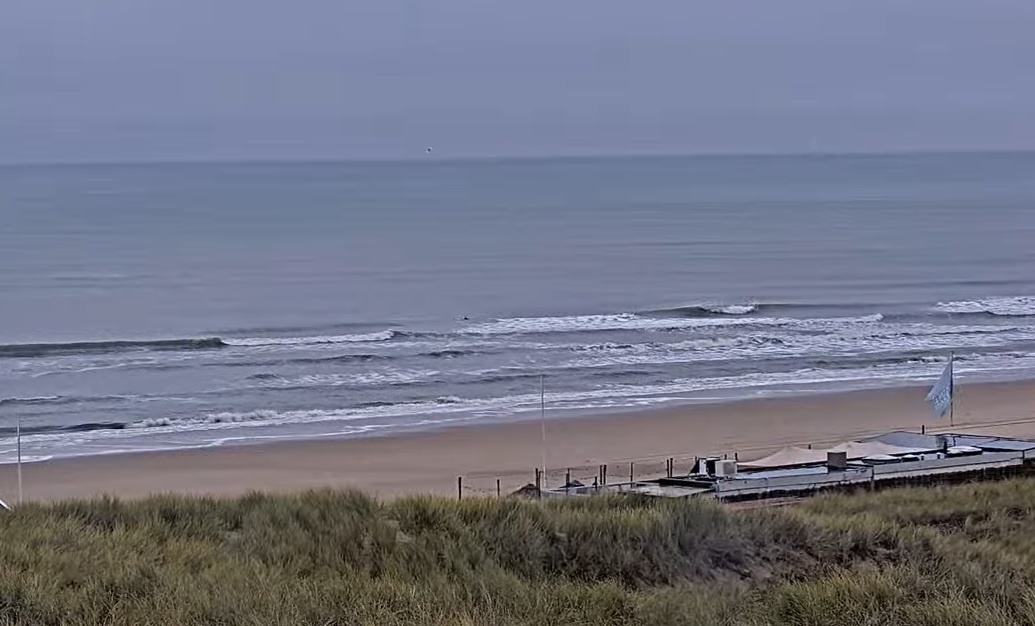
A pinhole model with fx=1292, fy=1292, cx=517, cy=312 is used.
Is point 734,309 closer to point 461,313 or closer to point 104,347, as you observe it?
point 461,313

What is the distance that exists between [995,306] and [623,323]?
1310 centimetres

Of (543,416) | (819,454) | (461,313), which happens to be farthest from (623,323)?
(819,454)

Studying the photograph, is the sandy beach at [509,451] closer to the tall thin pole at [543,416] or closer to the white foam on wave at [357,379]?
the tall thin pole at [543,416]

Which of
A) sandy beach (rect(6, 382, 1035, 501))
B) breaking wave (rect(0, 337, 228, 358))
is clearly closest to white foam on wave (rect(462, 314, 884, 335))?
breaking wave (rect(0, 337, 228, 358))

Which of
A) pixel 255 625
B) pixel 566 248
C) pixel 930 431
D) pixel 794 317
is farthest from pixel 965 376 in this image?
pixel 566 248

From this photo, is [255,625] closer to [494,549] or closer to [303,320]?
[494,549]

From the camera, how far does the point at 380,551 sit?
7492mm

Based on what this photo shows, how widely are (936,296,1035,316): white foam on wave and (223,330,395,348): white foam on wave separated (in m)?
18.5

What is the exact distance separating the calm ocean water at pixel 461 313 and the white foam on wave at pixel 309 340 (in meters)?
0.12

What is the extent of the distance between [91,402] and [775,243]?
43.9 metres

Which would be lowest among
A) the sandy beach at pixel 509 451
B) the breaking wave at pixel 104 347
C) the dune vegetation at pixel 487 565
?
the sandy beach at pixel 509 451

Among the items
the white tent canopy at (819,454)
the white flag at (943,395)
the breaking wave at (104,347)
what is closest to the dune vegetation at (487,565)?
the white tent canopy at (819,454)

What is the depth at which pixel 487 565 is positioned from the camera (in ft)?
23.4

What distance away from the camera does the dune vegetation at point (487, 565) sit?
6.00m
